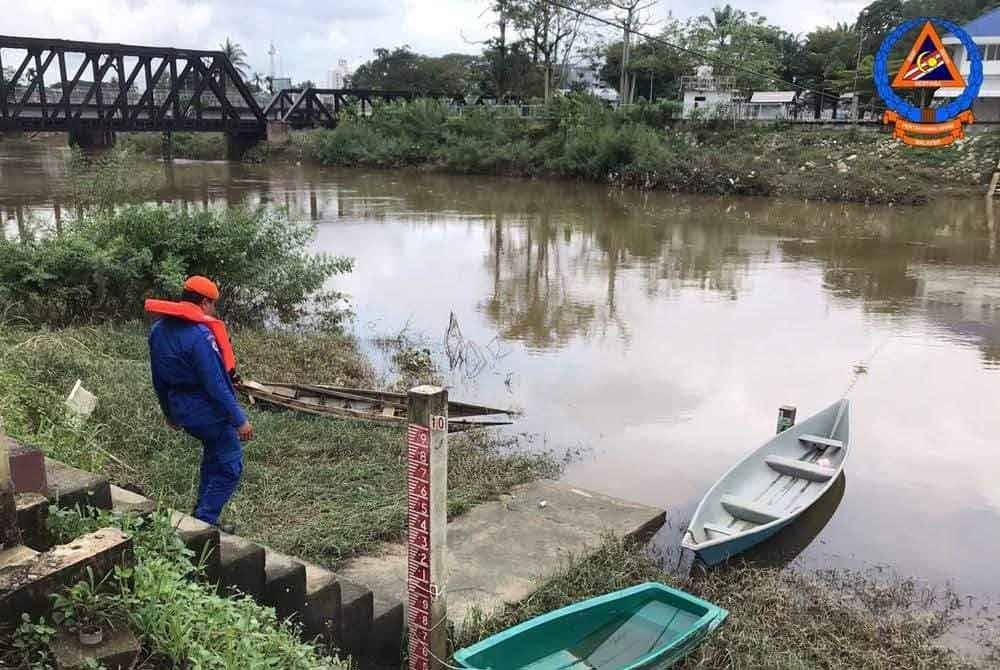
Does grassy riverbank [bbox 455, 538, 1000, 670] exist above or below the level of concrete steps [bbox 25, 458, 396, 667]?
below

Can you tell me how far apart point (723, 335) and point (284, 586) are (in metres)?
9.63

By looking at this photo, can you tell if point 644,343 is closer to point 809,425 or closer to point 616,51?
point 809,425

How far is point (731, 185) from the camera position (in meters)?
30.6

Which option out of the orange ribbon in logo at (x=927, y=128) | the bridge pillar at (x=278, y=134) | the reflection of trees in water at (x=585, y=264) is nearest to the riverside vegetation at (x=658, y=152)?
the orange ribbon in logo at (x=927, y=128)

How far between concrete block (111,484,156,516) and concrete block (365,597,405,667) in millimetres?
1252

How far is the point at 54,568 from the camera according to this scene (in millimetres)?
2459

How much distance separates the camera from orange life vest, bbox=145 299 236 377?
4.23 m

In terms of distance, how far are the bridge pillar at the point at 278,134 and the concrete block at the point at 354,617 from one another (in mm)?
45191

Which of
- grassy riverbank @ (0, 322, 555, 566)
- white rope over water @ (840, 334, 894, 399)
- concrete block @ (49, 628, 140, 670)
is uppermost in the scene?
concrete block @ (49, 628, 140, 670)

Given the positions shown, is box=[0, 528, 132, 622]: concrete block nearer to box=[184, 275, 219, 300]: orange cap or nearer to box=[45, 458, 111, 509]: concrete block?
box=[45, 458, 111, 509]: concrete block

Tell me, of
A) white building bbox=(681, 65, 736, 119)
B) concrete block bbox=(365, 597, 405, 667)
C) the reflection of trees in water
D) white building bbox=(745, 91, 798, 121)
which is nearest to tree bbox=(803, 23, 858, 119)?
white building bbox=(745, 91, 798, 121)

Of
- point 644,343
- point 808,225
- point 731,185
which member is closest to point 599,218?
point 808,225

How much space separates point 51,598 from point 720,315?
11.9 m

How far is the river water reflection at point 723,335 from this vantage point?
7074 millimetres
